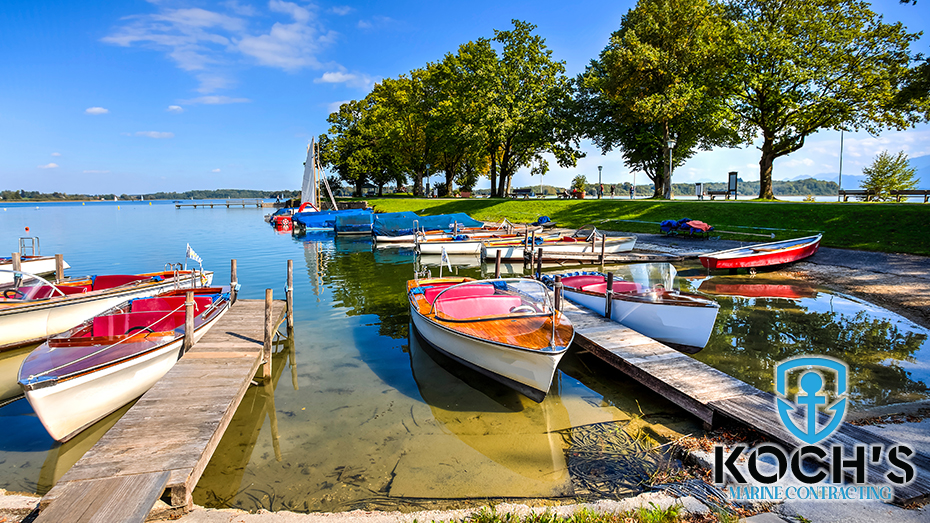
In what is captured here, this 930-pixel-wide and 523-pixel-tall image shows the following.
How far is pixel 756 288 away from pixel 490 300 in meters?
12.2

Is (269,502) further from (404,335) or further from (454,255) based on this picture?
(454,255)

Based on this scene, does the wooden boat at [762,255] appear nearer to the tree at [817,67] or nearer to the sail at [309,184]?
the tree at [817,67]

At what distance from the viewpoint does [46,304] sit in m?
10.9

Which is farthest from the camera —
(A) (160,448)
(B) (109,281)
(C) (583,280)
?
(B) (109,281)

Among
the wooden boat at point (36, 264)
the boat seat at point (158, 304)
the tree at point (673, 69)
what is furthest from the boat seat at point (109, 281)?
the tree at point (673, 69)

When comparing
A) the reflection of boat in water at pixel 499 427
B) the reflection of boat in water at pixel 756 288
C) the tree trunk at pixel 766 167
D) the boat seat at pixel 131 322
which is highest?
the tree trunk at pixel 766 167

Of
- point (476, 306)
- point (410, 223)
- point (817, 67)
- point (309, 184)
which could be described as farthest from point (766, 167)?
point (309, 184)

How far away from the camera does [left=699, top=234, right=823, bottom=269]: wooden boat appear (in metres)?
17.4

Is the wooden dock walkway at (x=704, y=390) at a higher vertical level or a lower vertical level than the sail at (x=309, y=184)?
lower

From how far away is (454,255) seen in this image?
25781mm

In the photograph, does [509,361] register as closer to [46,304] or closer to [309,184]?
[46,304]

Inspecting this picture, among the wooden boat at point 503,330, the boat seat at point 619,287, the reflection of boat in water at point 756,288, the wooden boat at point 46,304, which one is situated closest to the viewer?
the wooden boat at point 503,330

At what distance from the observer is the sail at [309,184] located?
49.8 m

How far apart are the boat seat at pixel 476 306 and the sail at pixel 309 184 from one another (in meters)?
42.6
